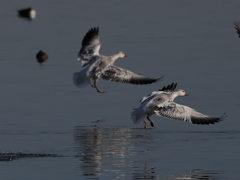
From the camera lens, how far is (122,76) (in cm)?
1747

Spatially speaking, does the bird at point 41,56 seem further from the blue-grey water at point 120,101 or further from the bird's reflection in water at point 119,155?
the bird's reflection in water at point 119,155

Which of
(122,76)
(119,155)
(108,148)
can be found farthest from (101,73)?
(119,155)

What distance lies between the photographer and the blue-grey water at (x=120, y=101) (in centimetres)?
1243

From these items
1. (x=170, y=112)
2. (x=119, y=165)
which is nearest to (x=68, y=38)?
(x=170, y=112)

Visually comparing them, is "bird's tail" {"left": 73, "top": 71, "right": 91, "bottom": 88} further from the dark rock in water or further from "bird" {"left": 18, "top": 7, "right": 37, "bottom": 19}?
"bird" {"left": 18, "top": 7, "right": 37, "bottom": 19}

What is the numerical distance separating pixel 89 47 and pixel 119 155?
5.84m

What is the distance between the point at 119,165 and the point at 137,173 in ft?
2.01

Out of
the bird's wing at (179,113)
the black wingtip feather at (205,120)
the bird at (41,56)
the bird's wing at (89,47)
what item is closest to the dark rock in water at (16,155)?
the bird's wing at (179,113)

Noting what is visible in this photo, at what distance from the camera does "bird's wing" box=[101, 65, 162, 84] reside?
17391 millimetres

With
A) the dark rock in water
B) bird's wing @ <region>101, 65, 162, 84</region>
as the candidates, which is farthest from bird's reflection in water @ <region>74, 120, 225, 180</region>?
bird's wing @ <region>101, 65, 162, 84</region>

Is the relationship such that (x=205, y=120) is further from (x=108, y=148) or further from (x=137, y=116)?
(x=108, y=148)

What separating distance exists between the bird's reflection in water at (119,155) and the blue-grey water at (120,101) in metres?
0.02

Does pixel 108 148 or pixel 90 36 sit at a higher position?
pixel 90 36

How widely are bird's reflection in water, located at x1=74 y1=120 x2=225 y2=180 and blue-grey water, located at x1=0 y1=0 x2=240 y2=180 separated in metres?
0.02
